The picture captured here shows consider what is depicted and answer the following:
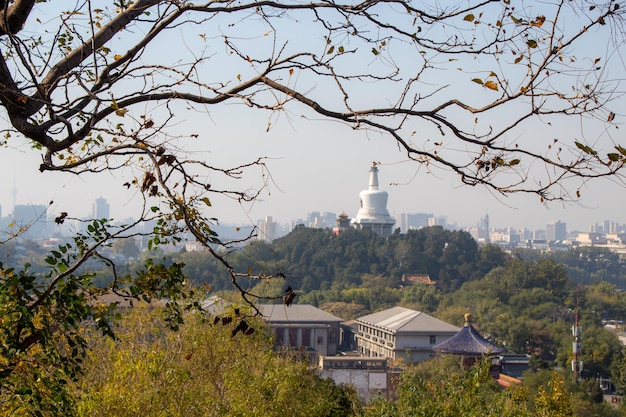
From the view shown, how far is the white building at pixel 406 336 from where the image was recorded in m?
25.1

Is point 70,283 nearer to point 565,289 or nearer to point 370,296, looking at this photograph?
point 370,296

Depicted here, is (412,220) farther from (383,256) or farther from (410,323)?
(410,323)

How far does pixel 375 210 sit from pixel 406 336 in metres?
31.0

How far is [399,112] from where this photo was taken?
1.95 metres

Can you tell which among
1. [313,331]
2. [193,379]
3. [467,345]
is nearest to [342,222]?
[313,331]

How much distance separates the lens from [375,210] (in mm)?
55875

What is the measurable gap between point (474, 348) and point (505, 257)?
2973 cm

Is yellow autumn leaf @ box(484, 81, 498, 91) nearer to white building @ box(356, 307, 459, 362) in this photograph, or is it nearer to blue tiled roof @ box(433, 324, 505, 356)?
blue tiled roof @ box(433, 324, 505, 356)

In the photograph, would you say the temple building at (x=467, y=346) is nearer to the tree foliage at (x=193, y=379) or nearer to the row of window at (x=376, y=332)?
the row of window at (x=376, y=332)

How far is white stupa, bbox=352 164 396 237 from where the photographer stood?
54969 mm

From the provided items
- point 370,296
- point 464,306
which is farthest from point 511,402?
point 370,296

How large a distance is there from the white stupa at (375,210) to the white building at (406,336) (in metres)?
27.0

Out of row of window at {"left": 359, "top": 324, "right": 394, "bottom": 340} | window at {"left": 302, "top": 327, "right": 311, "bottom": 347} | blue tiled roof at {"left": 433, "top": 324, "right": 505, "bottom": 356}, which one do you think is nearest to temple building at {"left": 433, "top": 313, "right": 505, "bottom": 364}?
blue tiled roof at {"left": 433, "top": 324, "right": 505, "bottom": 356}

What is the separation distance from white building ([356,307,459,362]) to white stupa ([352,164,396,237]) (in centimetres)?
2696
